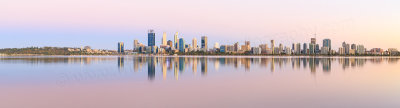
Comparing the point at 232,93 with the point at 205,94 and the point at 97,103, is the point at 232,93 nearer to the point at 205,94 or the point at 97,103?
the point at 205,94

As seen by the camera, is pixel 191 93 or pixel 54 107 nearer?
pixel 54 107

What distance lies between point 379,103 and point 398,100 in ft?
6.29

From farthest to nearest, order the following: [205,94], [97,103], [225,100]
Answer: [205,94], [225,100], [97,103]

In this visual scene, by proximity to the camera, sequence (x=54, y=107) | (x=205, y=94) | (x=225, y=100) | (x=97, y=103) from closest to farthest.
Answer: (x=54, y=107) < (x=97, y=103) < (x=225, y=100) < (x=205, y=94)

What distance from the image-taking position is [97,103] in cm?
1681

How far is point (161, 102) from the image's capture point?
17266 mm

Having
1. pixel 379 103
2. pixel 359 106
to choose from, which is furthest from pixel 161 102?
pixel 379 103

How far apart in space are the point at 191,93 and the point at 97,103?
651 cm

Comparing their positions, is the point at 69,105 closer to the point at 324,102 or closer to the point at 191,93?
the point at 191,93

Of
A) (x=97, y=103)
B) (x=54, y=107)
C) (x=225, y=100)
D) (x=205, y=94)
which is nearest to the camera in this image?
(x=54, y=107)

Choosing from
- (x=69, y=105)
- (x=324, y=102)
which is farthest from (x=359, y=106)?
(x=69, y=105)

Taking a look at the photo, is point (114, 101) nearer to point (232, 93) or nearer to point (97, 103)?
point (97, 103)

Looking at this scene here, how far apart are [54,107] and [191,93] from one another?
8.59 meters

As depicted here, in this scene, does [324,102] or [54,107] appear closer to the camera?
[54,107]
